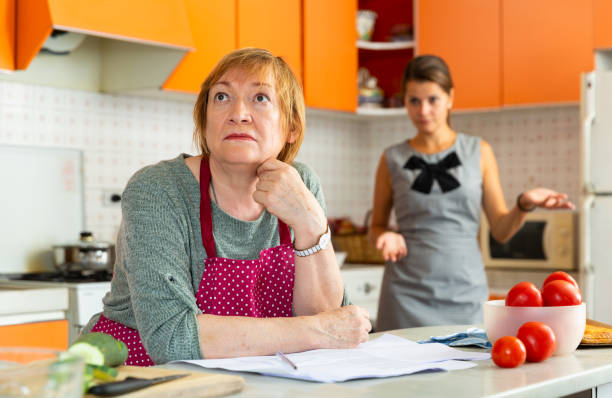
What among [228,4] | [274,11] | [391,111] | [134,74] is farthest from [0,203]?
[391,111]

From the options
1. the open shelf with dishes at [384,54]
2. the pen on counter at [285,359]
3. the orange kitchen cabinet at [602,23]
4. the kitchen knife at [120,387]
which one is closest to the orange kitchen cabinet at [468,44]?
the open shelf with dishes at [384,54]

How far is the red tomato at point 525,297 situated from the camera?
137 cm

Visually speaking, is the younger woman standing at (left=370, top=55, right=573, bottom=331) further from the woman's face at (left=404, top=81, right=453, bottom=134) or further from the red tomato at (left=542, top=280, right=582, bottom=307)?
the red tomato at (left=542, top=280, right=582, bottom=307)

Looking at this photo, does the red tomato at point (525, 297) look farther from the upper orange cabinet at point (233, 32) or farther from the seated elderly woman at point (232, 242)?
the upper orange cabinet at point (233, 32)

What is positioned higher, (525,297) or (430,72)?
(430,72)

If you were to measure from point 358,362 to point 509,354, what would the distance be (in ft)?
0.73

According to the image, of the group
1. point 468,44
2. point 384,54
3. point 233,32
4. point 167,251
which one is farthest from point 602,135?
point 167,251

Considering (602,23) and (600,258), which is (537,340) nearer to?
(600,258)

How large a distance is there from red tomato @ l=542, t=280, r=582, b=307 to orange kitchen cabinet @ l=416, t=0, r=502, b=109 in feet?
8.47

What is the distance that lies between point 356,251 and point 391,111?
736 millimetres

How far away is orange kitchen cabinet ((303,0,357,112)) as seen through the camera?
3.88 metres

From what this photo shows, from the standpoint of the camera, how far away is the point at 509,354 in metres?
1.23

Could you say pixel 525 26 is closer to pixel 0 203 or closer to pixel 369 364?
pixel 0 203

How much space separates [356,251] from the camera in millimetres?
4066
